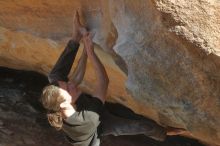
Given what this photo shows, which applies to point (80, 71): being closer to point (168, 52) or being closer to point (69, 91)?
point (69, 91)

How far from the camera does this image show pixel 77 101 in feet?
12.4

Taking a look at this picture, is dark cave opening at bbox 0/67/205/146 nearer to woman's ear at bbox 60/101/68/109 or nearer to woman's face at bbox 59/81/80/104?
woman's face at bbox 59/81/80/104

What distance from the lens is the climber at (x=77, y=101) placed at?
3.49 m

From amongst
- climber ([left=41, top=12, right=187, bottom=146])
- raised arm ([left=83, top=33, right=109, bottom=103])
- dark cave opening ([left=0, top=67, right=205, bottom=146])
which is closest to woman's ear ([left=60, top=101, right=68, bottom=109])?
climber ([left=41, top=12, right=187, bottom=146])

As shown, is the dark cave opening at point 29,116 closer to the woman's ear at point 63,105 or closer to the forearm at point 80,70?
the forearm at point 80,70

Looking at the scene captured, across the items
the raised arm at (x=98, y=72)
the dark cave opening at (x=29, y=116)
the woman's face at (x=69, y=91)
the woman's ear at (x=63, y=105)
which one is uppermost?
the raised arm at (x=98, y=72)

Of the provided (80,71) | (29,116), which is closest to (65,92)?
(80,71)

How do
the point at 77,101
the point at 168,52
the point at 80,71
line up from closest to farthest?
1. the point at 168,52
2. the point at 77,101
3. the point at 80,71

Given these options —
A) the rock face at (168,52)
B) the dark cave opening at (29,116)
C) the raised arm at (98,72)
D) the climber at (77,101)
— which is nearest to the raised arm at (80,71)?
the climber at (77,101)

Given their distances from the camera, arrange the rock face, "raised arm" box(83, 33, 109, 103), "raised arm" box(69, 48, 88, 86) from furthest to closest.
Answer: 1. "raised arm" box(69, 48, 88, 86)
2. "raised arm" box(83, 33, 109, 103)
3. the rock face

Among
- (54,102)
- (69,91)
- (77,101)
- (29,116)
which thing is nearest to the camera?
(54,102)

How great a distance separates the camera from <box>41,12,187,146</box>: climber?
11.5ft

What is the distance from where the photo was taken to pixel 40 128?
5305mm

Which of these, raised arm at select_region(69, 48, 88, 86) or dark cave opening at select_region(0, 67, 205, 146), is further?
dark cave opening at select_region(0, 67, 205, 146)
